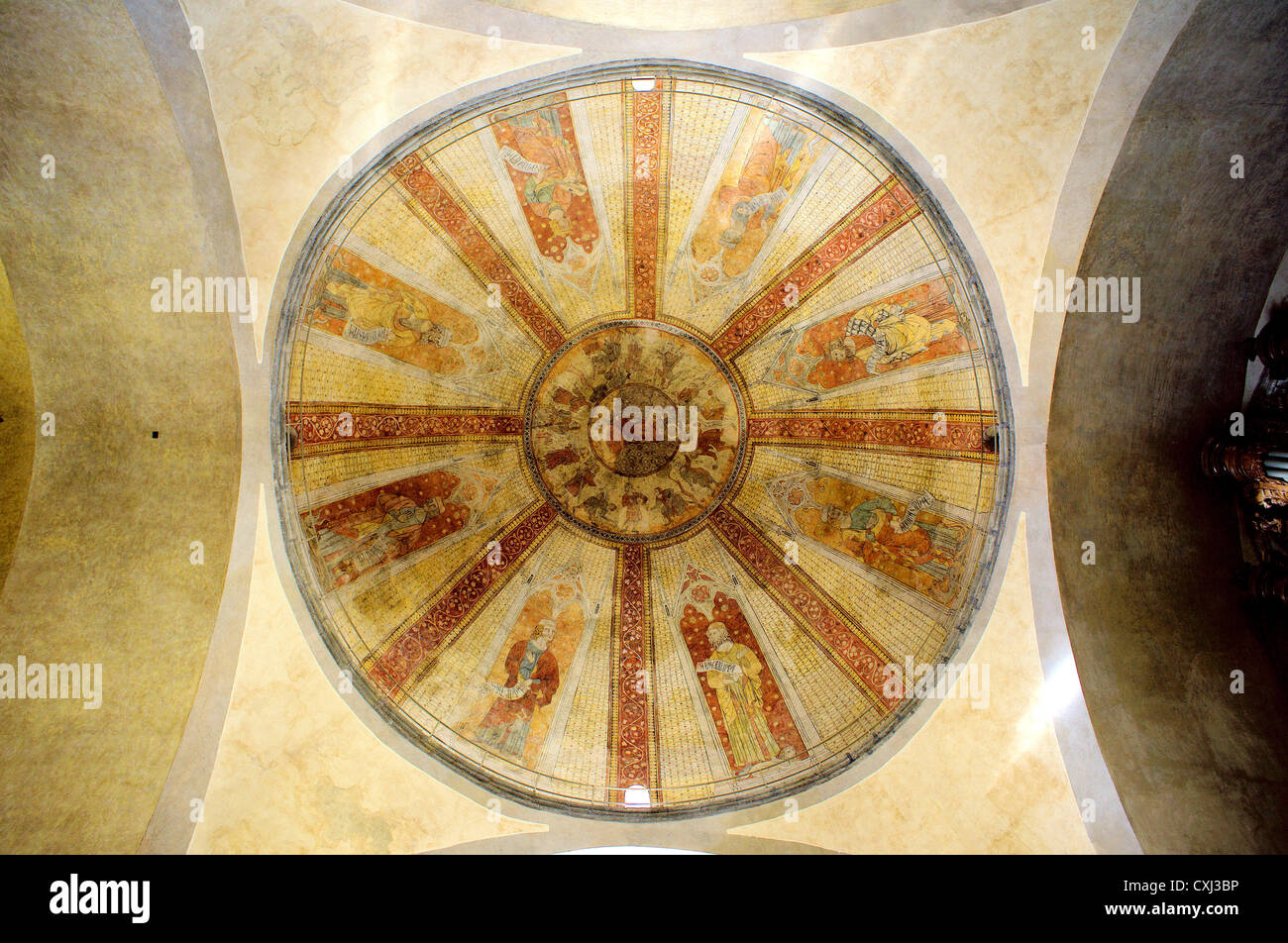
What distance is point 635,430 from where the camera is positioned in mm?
9961

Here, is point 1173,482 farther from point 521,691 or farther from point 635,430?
point 521,691

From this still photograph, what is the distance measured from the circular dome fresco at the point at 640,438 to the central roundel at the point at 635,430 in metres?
0.04

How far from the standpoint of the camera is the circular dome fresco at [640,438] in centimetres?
763

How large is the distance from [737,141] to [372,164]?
3.86m

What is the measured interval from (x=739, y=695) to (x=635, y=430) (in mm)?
3820

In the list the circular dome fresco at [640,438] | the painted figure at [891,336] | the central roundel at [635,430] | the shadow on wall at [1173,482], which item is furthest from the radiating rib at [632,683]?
the shadow on wall at [1173,482]

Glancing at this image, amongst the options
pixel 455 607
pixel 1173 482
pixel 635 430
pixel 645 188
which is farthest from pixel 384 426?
pixel 1173 482

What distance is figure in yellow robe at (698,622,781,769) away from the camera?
863cm

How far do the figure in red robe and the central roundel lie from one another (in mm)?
1735

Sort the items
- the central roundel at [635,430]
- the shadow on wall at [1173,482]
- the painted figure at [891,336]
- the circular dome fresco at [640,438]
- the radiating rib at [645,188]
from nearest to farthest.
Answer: the shadow on wall at [1173,482], the radiating rib at [645,188], the circular dome fresco at [640,438], the painted figure at [891,336], the central roundel at [635,430]

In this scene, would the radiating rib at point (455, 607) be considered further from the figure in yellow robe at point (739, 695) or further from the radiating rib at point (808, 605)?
the figure in yellow robe at point (739, 695)

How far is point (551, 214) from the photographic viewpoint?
28.0 feet

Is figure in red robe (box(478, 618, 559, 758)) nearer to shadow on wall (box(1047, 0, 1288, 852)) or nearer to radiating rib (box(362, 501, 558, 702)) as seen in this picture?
radiating rib (box(362, 501, 558, 702))

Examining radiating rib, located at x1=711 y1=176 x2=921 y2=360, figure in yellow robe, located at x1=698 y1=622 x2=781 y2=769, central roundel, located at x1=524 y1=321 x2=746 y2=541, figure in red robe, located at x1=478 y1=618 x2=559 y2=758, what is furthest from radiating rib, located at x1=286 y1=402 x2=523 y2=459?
figure in yellow robe, located at x1=698 y1=622 x2=781 y2=769
